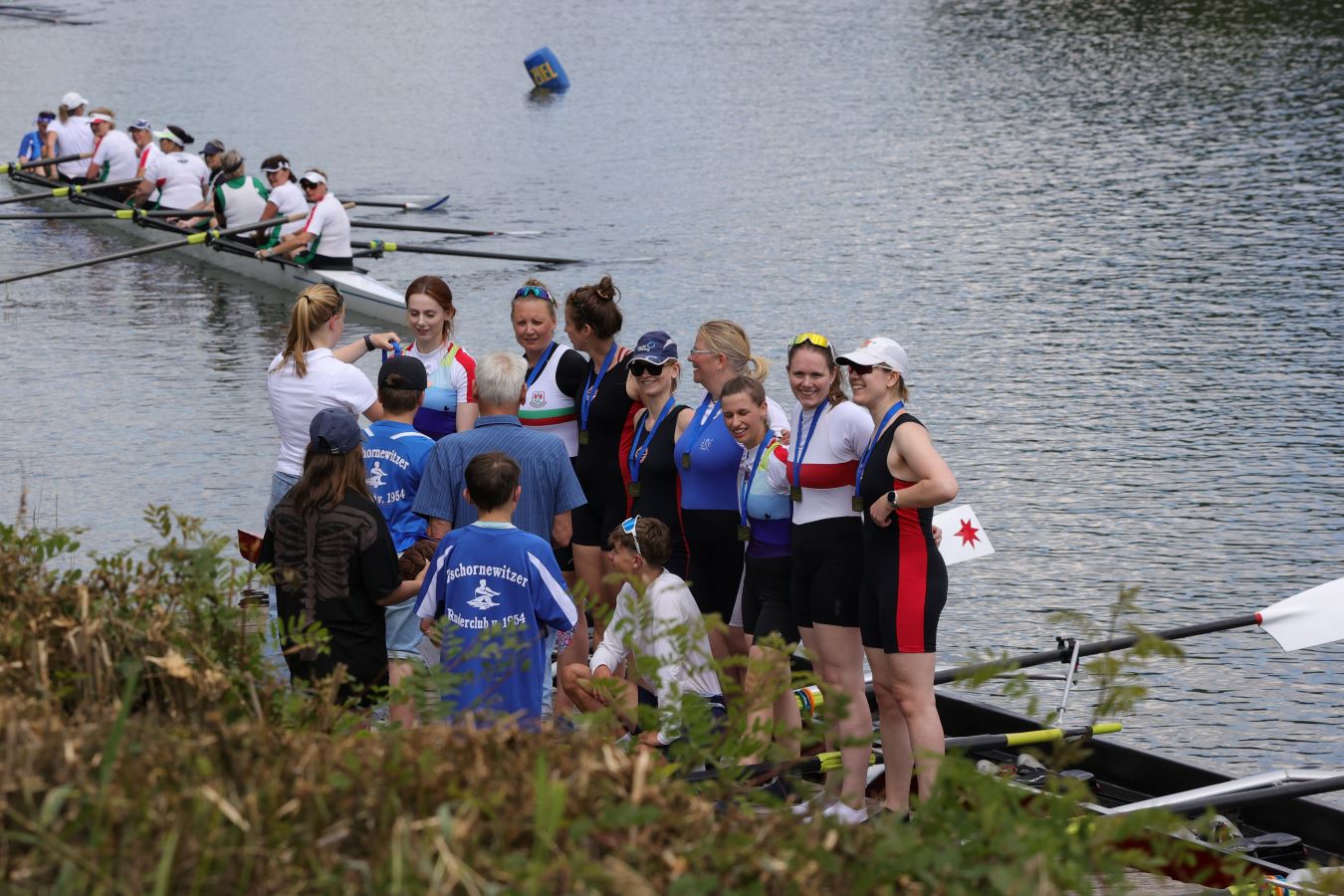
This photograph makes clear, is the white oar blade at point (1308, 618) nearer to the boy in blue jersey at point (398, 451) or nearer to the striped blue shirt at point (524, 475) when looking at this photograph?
the striped blue shirt at point (524, 475)

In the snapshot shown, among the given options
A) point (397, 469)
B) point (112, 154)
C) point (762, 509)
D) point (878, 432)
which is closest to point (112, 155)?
point (112, 154)

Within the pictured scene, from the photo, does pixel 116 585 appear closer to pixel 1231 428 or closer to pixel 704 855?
pixel 704 855

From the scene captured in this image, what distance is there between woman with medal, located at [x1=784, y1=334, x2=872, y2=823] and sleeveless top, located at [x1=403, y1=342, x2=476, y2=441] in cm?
210

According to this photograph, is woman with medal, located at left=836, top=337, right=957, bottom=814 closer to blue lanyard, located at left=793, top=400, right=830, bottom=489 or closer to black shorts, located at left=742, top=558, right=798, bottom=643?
blue lanyard, located at left=793, top=400, right=830, bottom=489

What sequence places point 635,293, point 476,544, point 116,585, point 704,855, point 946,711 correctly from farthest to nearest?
point 635,293
point 946,711
point 476,544
point 116,585
point 704,855

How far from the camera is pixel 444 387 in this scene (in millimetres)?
8305

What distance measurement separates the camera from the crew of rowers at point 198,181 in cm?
2044

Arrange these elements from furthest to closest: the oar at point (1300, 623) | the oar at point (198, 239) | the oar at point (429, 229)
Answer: the oar at point (429, 229) < the oar at point (198, 239) < the oar at point (1300, 623)

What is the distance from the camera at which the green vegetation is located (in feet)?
9.55

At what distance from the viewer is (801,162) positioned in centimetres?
2936

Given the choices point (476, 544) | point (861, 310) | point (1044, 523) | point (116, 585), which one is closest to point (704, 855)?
point (116, 585)

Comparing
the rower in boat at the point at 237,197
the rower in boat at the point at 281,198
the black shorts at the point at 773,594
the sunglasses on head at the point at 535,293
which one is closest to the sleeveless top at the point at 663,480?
the black shorts at the point at 773,594

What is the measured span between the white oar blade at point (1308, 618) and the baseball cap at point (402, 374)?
4.69 meters

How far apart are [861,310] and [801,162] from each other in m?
10.0
